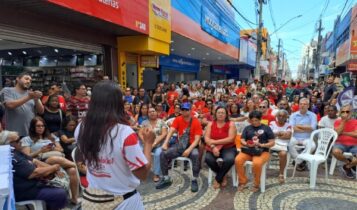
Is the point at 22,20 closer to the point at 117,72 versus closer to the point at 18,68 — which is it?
the point at 117,72

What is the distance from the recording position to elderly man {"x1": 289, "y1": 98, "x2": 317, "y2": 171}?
5.06m

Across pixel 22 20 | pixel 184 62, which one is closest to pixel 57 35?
pixel 22 20

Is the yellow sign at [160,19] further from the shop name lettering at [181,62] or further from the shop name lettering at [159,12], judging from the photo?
the shop name lettering at [181,62]

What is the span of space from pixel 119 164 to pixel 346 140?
477cm

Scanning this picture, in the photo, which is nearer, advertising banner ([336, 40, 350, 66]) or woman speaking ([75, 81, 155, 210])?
woman speaking ([75, 81, 155, 210])

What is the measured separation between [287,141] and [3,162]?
4.26 meters

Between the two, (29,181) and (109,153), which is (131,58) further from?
(109,153)

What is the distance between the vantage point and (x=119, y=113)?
1673mm

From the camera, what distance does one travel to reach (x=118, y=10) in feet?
24.5

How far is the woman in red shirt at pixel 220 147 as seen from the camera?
4.48 m

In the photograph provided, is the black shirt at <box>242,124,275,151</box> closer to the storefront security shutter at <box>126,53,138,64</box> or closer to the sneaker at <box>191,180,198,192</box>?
the sneaker at <box>191,180,198,192</box>

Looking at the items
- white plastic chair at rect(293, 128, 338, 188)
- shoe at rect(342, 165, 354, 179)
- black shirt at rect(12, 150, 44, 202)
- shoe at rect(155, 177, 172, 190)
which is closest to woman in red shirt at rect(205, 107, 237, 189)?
shoe at rect(155, 177, 172, 190)

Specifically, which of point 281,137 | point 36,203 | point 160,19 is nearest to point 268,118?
point 281,137

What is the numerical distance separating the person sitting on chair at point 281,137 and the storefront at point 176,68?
11675mm
